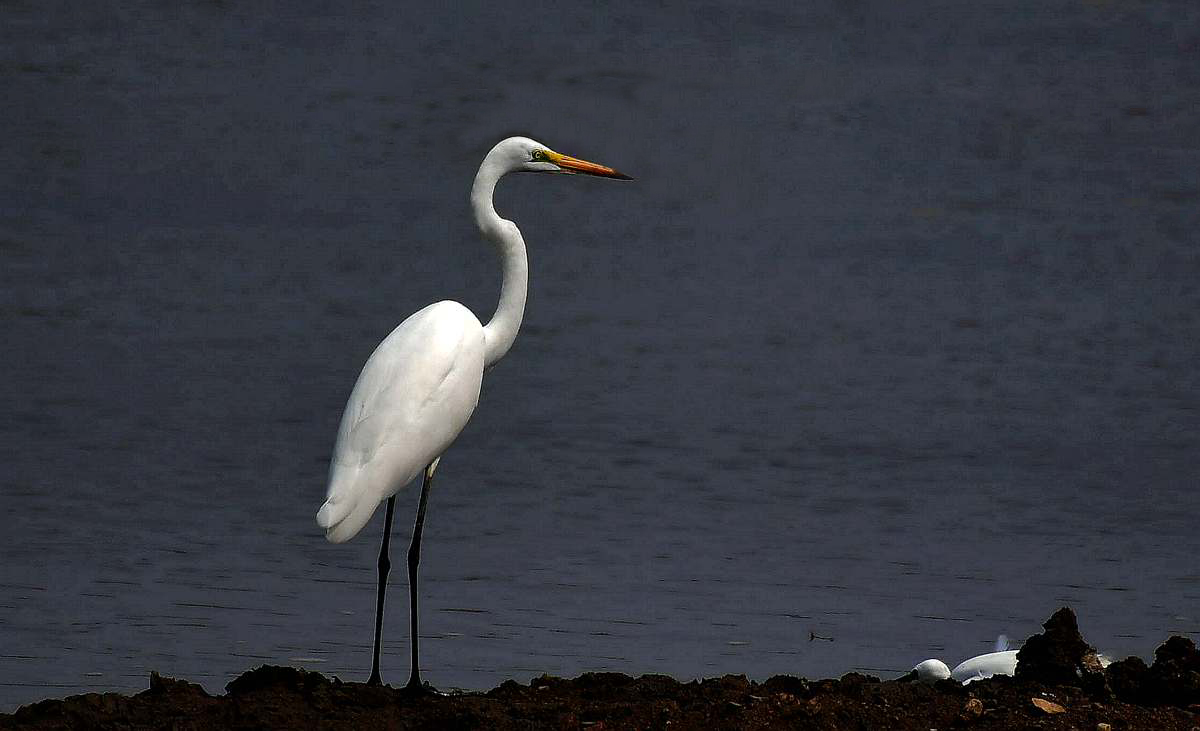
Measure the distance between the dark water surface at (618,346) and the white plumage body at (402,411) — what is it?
0.53m

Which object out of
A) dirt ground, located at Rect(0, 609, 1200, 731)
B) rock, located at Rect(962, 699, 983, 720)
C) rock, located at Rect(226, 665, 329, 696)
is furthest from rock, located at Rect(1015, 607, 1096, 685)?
rock, located at Rect(226, 665, 329, 696)

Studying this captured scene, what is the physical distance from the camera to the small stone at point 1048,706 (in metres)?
3.60

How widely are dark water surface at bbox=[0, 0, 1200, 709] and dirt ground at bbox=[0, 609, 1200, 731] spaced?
748 millimetres

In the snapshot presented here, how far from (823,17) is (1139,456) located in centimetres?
654

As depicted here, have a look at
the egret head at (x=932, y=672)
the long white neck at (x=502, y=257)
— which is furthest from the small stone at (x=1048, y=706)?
the long white neck at (x=502, y=257)

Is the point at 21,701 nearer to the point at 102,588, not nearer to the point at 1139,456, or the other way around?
the point at 102,588

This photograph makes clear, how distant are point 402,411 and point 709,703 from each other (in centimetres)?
115

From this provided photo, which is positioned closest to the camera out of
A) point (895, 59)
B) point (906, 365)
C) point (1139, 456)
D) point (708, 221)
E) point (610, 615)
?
point (610, 615)

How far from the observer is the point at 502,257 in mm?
4941

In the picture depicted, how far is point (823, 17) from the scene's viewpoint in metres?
13.1

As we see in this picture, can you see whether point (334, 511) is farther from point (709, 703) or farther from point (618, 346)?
point (618, 346)

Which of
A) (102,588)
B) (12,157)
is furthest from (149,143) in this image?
(102,588)

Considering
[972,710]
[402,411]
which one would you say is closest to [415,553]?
[402,411]

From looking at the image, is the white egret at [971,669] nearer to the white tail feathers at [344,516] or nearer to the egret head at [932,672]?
the egret head at [932,672]
